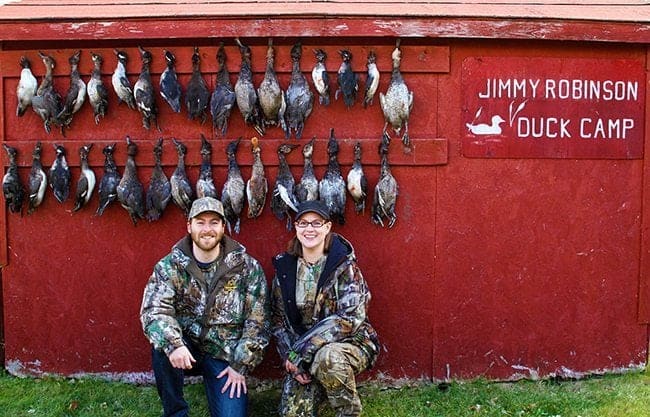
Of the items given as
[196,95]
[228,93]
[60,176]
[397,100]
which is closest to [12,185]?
[60,176]

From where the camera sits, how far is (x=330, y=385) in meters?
4.27

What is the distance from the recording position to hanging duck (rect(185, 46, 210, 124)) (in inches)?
196

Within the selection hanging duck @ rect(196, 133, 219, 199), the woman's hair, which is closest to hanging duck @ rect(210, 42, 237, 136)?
hanging duck @ rect(196, 133, 219, 199)

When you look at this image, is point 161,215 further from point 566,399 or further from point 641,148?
point 641,148

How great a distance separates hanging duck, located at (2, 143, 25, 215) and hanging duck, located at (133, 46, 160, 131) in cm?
103

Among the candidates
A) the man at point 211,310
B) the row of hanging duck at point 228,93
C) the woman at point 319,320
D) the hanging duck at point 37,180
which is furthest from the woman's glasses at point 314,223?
the hanging duck at point 37,180

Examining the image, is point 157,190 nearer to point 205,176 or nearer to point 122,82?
point 205,176

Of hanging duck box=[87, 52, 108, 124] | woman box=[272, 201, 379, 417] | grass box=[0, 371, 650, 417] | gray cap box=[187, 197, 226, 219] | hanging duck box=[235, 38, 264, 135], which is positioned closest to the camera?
woman box=[272, 201, 379, 417]

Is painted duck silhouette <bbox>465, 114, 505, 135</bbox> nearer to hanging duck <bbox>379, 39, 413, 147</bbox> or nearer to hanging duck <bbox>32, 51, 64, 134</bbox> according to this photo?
hanging duck <bbox>379, 39, 413, 147</bbox>

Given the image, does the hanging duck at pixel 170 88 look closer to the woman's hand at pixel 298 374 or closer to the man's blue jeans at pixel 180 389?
the man's blue jeans at pixel 180 389

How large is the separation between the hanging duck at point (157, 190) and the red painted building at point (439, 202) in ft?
0.25

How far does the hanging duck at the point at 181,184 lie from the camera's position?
5.03 meters

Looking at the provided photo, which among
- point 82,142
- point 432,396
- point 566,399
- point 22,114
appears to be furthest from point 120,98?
point 566,399

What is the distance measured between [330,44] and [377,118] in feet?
2.12
